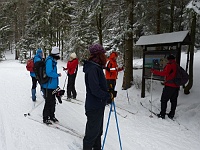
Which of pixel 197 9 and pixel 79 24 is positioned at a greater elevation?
pixel 79 24

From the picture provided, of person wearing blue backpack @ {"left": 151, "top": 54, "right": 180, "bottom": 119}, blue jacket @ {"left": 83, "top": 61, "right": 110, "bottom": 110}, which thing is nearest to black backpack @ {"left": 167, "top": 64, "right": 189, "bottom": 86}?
person wearing blue backpack @ {"left": 151, "top": 54, "right": 180, "bottom": 119}

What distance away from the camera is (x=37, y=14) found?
3091cm

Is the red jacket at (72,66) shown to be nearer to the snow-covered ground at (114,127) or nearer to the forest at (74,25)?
the snow-covered ground at (114,127)

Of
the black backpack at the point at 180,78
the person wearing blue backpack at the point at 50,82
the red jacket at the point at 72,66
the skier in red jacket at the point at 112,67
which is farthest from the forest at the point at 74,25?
the person wearing blue backpack at the point at 50,82

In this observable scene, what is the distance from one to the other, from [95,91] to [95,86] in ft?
0.30

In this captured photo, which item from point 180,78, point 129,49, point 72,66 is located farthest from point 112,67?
point 129,49

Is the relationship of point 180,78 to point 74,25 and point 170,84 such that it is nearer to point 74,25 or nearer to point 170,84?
point 170,84

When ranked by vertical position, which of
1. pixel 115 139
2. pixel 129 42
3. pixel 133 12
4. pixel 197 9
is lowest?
pixel 115 139

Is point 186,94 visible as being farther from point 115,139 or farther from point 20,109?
point 20,109

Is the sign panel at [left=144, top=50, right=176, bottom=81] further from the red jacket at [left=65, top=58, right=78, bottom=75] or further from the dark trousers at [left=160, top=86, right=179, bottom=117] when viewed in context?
the red jacket at [left=65, top=58, right=78, bottom=75]

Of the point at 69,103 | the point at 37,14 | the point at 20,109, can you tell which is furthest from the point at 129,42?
the point at 37,14

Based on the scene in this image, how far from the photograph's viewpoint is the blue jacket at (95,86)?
146 inches

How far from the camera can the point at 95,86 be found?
3707 mm

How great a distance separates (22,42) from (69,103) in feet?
92.2
